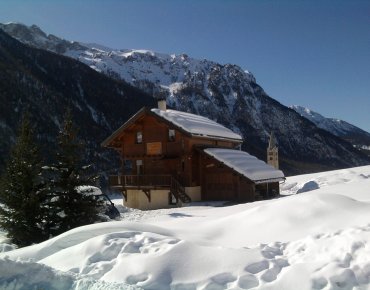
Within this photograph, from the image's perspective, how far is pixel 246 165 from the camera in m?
27.1

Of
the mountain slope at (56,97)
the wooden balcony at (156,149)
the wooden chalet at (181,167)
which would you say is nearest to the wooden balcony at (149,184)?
the wooden chalet at (181,167)

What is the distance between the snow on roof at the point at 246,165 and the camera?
2581cm

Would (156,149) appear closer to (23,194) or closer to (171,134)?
(171,134)

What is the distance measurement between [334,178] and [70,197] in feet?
88.5

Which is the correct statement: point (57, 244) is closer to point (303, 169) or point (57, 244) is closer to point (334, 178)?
point (334, 178)

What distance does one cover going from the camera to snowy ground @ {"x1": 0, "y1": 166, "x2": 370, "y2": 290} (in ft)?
24.3

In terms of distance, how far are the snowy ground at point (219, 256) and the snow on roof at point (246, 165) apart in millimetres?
14675

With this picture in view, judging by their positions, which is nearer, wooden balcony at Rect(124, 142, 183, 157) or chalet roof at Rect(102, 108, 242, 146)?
chalet roof at Rect(102, 108, 242, 146)

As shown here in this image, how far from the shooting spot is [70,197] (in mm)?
15805

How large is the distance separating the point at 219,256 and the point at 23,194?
9.24 m

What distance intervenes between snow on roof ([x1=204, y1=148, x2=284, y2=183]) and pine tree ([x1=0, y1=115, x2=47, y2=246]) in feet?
44.3

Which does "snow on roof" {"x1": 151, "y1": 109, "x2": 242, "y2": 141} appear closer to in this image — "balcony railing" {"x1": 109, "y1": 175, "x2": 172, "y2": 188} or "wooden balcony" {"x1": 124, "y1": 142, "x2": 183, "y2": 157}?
"wooden balcony" {"x1": 124, "y1": 142, "x2": 183, "y2": 157}

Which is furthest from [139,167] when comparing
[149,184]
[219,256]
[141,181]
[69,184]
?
Answer: [219,256]

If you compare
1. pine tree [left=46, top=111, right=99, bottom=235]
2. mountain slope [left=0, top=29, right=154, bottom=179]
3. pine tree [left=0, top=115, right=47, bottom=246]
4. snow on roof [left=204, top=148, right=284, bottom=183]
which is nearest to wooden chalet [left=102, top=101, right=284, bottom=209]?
snow on roof [left=204, top=148, right=284, bottom=183]
